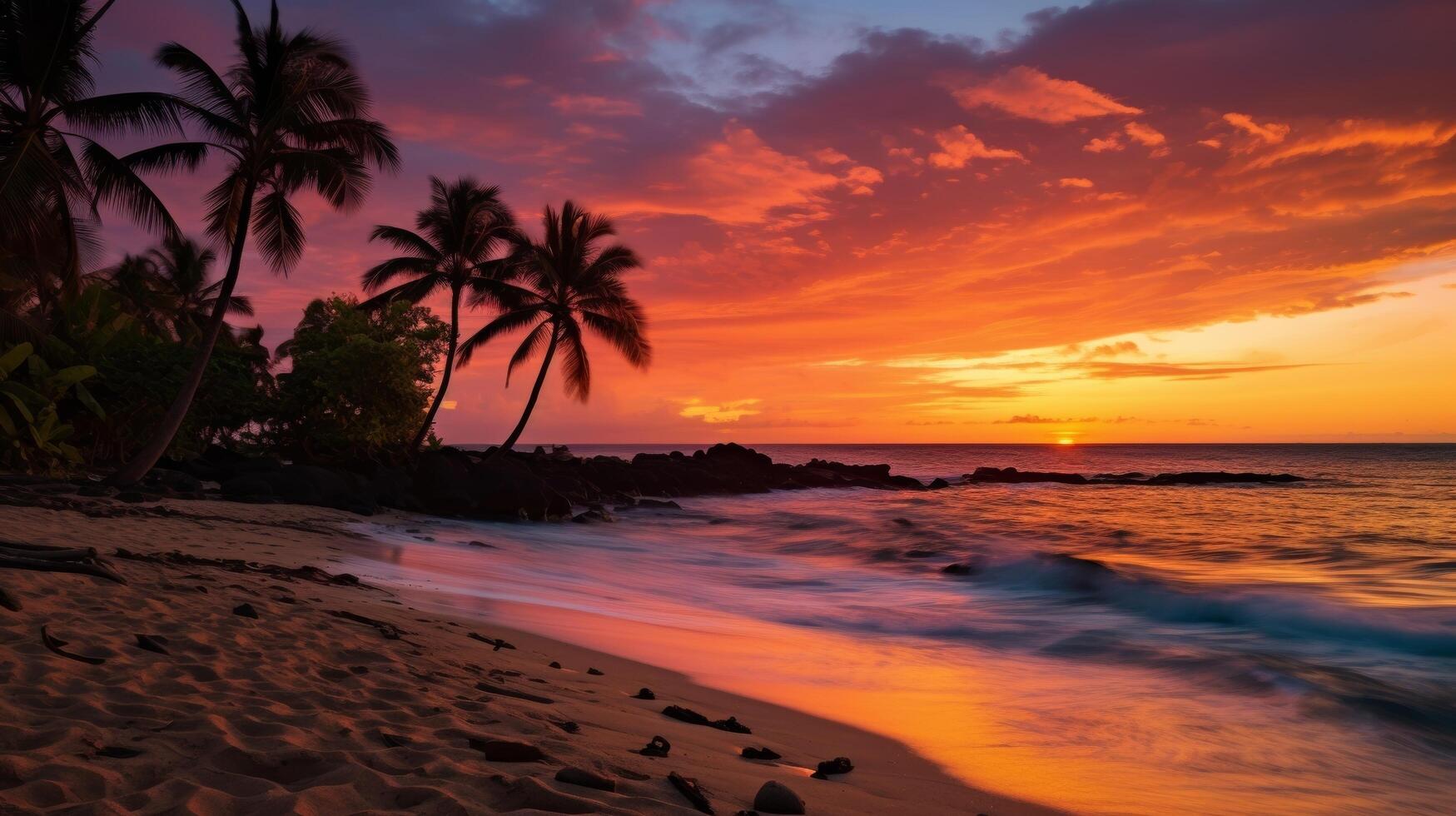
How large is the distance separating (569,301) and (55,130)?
663 inches

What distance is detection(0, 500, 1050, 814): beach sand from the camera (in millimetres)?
2809

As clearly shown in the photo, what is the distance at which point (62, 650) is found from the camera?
3990 millimetres

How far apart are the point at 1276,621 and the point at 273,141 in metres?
19.1

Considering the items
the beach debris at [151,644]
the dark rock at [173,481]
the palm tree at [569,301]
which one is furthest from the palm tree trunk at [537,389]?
the beach debris at [151,644]

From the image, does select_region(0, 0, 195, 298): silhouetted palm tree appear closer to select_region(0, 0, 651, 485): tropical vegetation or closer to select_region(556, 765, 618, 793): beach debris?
select_region(0, 0, 651, 485): tropical vegetation

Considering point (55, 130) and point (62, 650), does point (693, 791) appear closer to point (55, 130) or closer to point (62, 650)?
point (62, 650)

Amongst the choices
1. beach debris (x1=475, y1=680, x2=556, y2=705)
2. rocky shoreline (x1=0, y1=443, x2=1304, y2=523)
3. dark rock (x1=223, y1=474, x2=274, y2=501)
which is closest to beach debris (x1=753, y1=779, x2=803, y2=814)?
beach debris (x1=475, y1=680, x2=556, y2=705)

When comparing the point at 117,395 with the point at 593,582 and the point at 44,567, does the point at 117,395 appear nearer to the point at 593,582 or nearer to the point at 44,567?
the point at 593,582

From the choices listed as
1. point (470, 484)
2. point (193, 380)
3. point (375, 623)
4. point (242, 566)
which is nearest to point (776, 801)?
point (375, 623)

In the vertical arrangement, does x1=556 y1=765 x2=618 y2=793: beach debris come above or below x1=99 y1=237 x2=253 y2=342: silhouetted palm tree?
below

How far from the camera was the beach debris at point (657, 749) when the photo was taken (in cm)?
377

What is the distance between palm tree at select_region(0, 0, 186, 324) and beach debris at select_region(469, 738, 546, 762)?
1364 centimetres

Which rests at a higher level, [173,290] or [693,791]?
[173,290]

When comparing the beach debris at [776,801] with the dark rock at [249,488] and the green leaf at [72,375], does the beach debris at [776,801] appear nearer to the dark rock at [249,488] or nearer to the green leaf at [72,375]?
the dark rock at [249,488]
